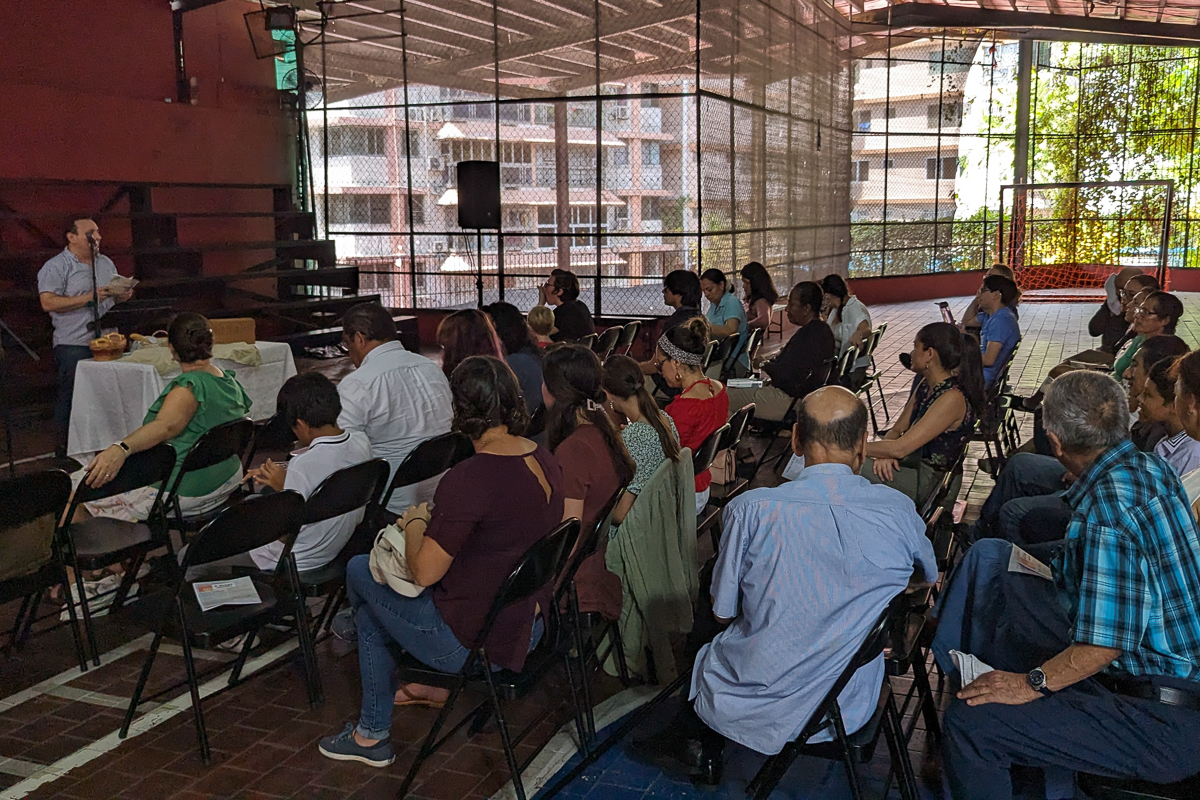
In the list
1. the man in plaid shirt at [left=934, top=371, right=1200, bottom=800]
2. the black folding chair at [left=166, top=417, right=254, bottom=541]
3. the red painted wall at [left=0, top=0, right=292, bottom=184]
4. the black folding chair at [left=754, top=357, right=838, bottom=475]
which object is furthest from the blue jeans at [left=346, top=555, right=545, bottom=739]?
the red painted wall at [left=0, top=0, right=292, bottom=184]

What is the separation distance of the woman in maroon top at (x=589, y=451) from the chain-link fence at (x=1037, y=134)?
669 inches

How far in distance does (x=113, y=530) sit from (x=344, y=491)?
113 cm

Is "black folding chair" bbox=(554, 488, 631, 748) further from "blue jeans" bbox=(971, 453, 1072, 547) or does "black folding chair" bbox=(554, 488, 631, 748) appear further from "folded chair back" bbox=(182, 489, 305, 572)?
"blue jeans" bbox=(971, 453, 1072, 547)

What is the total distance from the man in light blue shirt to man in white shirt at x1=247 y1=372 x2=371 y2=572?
16.1ft

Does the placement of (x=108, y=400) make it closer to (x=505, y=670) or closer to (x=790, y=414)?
(x=790, y=414)

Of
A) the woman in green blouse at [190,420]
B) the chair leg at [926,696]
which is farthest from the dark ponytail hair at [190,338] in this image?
the chair leg at [926,696]

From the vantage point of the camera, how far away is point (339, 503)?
10.8 feet

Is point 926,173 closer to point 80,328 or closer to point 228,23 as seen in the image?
point 228,23

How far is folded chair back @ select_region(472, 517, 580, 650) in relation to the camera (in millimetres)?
2580

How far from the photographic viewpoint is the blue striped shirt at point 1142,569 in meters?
2.17

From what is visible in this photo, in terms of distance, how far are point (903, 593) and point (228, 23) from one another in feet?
38.3

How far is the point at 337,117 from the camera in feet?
43.0

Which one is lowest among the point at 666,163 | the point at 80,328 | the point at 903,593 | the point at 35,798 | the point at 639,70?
the point at 35,798

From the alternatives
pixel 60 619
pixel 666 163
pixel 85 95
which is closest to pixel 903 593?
pixel 60 619
